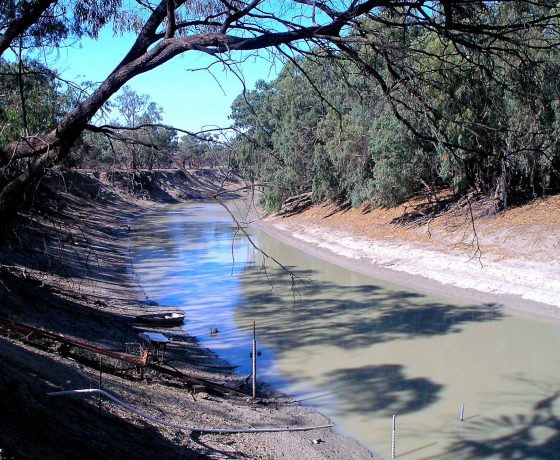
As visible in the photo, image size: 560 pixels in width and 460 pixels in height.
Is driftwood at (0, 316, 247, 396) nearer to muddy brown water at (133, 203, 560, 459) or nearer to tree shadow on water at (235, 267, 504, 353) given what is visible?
muddy brown water at (133, 203, 560, 459)

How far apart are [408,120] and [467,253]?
14.6 meters

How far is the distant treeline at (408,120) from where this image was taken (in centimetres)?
365

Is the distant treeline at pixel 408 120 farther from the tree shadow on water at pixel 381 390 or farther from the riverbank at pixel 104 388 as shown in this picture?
the tree shadow on water at pixel 381 390

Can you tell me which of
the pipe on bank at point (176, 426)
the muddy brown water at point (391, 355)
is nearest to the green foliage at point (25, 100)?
the pipe on bank at point (176, 426)

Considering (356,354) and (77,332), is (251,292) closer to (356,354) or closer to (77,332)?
(356,354)

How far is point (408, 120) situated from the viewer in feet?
17.0

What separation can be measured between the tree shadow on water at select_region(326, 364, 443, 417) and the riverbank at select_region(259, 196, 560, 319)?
10.7ft

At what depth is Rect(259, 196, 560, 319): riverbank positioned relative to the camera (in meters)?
15.6

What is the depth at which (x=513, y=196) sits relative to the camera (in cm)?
2242

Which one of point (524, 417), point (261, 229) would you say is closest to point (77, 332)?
point (524, 417)

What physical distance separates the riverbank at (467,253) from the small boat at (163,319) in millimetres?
5965

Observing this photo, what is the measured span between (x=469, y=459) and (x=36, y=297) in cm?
747

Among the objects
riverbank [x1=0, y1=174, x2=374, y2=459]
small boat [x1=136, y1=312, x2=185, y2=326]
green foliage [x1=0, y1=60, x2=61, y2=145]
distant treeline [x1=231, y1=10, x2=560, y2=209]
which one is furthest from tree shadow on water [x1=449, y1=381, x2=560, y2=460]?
small boat [x1=136, y1=312, x2=185, y2=326]

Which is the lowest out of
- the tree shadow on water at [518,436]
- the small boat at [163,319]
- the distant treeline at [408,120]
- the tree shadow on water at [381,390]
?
the tree shadow on water at [518,436]
